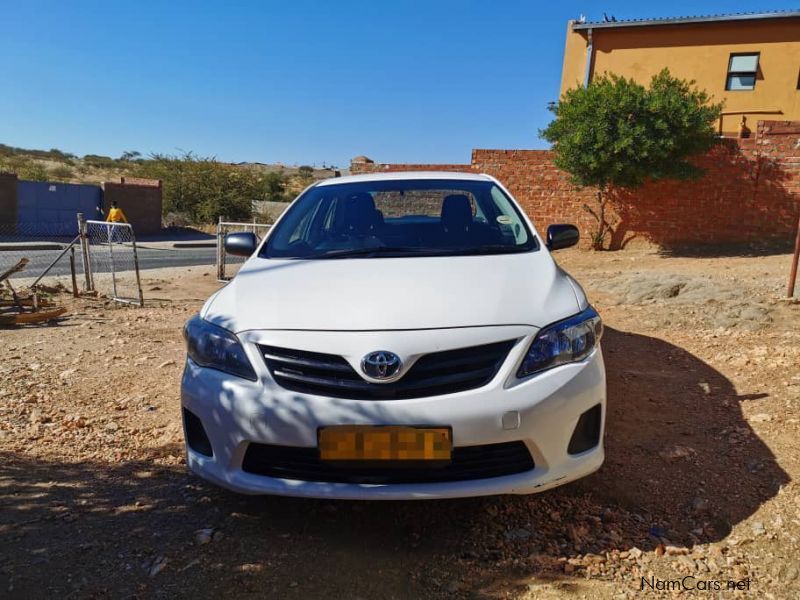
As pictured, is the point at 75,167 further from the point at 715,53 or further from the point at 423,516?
Result: the point at 423,516

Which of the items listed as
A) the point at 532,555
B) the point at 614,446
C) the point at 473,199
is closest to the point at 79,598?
the point at 532,555

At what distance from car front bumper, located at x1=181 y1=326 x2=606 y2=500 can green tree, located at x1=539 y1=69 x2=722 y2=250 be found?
33.5 feet

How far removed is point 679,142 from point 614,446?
991 cm

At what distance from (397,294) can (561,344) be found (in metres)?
0.71

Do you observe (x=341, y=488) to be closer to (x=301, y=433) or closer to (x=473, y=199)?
(x=301, y=433)

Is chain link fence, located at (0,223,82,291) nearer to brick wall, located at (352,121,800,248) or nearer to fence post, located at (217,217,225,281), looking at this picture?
fence post, located at (217,217,225,281)

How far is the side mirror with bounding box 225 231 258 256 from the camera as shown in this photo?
3680 mm

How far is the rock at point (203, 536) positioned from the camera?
7.79 ft

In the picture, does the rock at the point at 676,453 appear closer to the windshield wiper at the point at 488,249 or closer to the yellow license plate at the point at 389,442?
the windshield wiper at the point at 488,249

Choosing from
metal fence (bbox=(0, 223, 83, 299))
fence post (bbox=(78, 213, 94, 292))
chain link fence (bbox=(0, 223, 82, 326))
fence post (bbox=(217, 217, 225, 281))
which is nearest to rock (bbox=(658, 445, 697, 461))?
chain link fence (bbox=(0, 223, 82, 326))

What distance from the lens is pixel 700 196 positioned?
12227mm

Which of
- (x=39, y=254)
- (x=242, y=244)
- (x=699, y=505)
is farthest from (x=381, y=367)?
(x=39, y=254)

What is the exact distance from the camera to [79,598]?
204 cm

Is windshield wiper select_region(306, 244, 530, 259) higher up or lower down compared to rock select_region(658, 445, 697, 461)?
higher up
